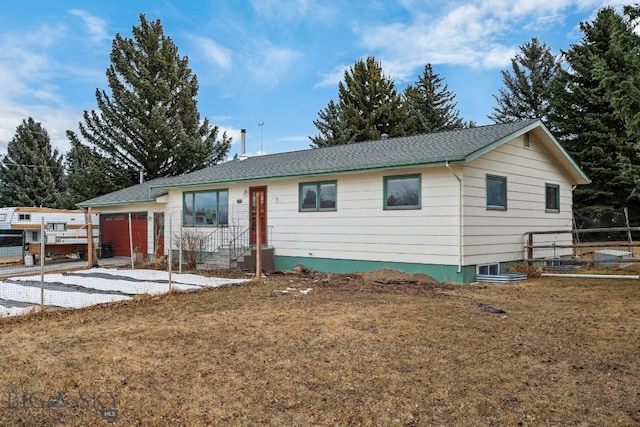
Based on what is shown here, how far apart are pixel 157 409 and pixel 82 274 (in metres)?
10.0

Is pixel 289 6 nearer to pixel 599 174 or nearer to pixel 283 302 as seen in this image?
pixel 283 302

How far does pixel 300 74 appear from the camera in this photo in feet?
64.4

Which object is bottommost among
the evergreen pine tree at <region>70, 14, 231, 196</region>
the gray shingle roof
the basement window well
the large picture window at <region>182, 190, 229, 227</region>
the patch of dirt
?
the patch of dirt

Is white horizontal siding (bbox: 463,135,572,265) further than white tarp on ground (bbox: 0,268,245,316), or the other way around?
white horizontal siding (bbox: 463,135,572,265)

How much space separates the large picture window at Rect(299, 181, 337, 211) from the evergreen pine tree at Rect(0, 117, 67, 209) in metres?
24.6

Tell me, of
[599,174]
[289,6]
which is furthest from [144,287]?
[599,174]

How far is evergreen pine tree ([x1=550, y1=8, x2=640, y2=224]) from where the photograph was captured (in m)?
21.5

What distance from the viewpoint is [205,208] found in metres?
15.4

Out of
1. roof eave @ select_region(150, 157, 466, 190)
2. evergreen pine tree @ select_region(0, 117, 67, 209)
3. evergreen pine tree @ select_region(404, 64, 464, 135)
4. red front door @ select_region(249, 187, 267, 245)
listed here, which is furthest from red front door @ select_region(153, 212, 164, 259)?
evergreen pine tree @ select_region(404, 64, 464, 135)

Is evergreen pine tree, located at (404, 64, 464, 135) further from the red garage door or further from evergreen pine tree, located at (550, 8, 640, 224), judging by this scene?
the red garage door

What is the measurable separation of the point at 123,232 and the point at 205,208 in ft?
16.5

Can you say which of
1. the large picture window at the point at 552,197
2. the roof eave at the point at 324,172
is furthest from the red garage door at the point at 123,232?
the large picture window at the point at 552,197

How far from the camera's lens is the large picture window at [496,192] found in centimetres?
1113

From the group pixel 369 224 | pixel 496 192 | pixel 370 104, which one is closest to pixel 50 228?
pixel 369 224
